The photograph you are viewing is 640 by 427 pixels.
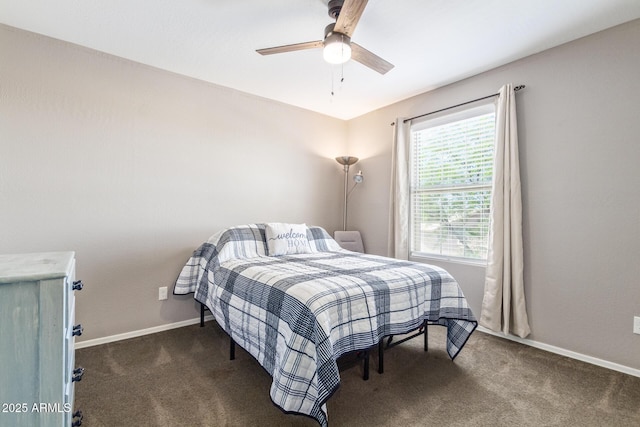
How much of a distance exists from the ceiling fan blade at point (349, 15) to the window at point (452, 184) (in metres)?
1.78

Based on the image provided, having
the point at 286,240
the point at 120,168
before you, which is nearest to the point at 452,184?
the point at 286,240

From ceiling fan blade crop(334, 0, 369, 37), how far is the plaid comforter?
1.53m

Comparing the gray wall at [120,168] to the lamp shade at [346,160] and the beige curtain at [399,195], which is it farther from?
the beige curtain at [399,195]

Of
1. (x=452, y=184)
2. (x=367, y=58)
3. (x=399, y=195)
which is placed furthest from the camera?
(x=399, y=195)

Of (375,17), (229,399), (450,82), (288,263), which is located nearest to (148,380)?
(229,399)

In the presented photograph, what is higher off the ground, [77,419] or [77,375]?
[77,375]

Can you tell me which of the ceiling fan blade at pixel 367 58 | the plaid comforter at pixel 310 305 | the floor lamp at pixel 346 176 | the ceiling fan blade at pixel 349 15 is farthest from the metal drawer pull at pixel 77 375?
the floor lamp at pixel 346 176

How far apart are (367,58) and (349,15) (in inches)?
18.5

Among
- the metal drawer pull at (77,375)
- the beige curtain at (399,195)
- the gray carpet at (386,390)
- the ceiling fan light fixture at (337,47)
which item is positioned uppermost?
the ceiling fan light fixture at (337,47)

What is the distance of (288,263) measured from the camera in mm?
2396

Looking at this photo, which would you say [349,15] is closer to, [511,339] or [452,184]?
[452,184]

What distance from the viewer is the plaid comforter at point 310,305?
1428mm

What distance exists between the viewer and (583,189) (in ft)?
7.52

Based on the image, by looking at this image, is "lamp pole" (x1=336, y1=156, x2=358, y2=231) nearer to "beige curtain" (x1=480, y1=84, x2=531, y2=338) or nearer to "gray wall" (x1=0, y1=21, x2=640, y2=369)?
"gray wall" (x1=0, y1=21, x2=640, y2=369)
